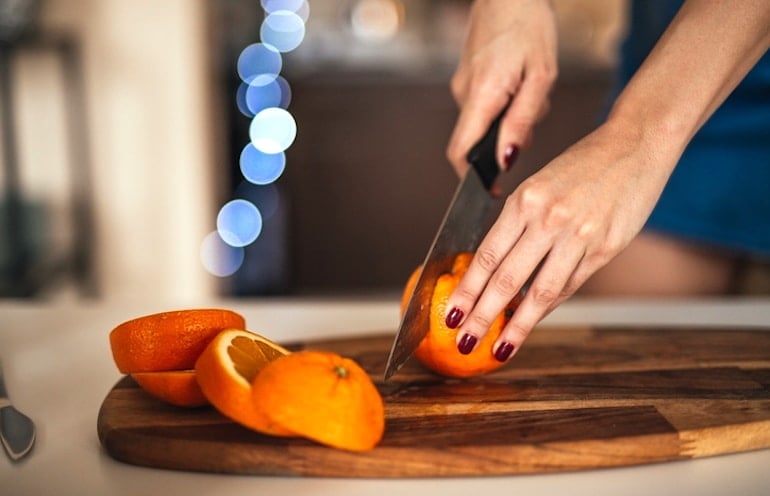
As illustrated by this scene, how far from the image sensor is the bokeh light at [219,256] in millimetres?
3447

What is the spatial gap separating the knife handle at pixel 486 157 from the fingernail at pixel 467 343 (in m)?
0.26

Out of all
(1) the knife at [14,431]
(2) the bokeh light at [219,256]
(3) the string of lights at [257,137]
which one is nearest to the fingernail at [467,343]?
(1) the knife at [14,431]

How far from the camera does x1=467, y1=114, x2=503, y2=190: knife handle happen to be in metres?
0.98

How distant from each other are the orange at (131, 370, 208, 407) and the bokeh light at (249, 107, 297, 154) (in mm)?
2933

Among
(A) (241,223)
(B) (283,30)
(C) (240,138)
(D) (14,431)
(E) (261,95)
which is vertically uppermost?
(D) (14,431)

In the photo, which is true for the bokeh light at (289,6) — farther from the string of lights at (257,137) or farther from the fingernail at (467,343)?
the fingernail at (467,343)

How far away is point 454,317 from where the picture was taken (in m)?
0.80

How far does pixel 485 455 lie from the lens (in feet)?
2.16

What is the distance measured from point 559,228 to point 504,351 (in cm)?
14

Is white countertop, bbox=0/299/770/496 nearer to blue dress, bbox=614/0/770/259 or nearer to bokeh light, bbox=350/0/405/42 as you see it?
blue dress, bbox=614/0/770/259

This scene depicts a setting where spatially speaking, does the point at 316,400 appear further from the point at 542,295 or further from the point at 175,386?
the point at 542,295

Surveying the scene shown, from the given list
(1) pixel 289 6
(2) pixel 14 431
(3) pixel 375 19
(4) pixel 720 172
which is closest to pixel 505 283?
(2) pixel 14 431

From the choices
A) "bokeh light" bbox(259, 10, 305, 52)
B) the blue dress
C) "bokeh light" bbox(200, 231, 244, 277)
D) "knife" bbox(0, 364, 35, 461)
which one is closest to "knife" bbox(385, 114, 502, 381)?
"knife" bbox(0, 364, 35, 461)

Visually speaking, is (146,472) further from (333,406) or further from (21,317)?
(21,317)
